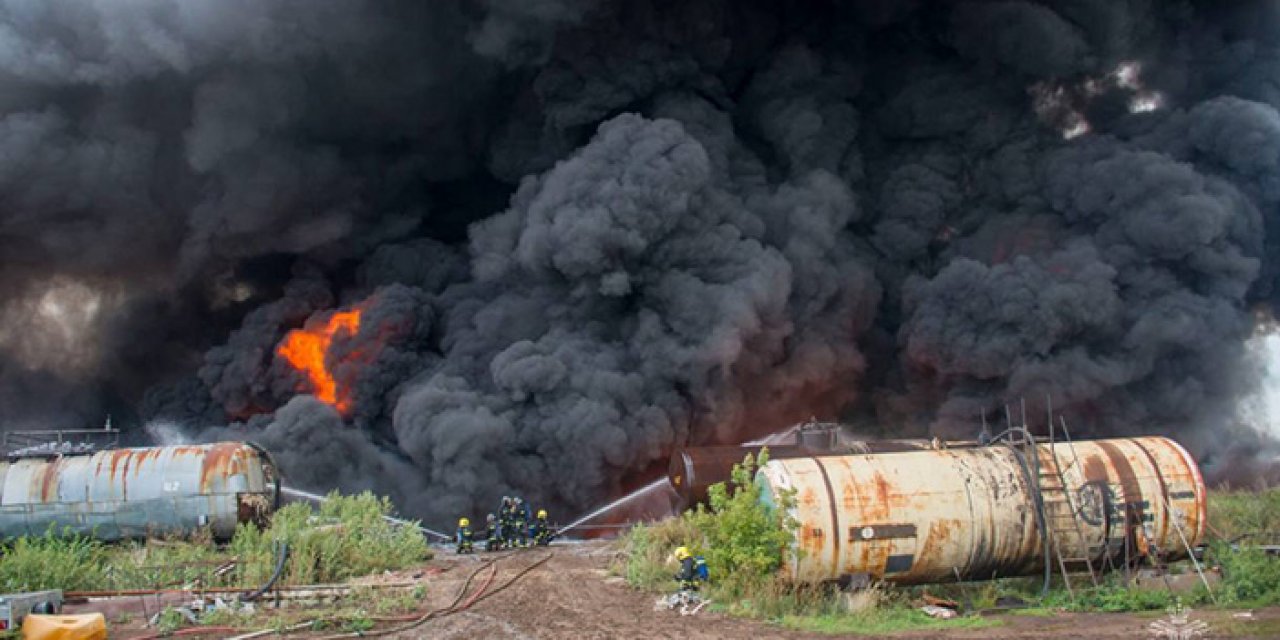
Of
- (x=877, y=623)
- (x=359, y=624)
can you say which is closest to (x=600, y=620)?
(x=359, y=624)

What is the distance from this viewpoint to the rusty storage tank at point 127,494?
2436 cm

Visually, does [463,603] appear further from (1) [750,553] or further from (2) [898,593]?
(2) [898,593]

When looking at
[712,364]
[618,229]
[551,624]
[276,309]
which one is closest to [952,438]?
[712,364]

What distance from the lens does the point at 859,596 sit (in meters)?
17.0

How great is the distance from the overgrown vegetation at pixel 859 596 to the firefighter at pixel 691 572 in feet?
0.69

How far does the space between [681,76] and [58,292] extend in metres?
27.6

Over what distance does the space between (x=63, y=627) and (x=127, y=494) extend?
10.8m

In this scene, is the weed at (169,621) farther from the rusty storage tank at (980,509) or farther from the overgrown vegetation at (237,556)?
the rusty storage tank at (980,509)

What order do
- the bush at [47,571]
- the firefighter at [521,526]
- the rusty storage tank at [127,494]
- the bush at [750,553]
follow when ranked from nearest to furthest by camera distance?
the bush at [750,553] < the bush at [47,571] < the rusty storage tank at [127,494] < the firefighter at [521,526]

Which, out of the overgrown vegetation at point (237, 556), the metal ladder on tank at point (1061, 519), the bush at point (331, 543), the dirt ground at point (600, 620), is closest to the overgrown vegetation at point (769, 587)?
the dirt ground at point (600, 620)

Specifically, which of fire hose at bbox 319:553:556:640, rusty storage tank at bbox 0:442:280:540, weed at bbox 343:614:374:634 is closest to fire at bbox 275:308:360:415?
rusty storage tank at bbox 0:442:280:540

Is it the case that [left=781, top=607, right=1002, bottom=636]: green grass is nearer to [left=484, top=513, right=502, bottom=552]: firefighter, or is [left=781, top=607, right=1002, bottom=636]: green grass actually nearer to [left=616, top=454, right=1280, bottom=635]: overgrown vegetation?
[left=616, top=454, right=1280, bottom=635]: overgrown vegetation

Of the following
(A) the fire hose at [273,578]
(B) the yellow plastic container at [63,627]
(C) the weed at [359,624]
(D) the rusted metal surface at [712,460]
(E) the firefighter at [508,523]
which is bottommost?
(C) the weed at [359,624]

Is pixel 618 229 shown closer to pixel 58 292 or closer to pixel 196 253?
pixel 196 253
